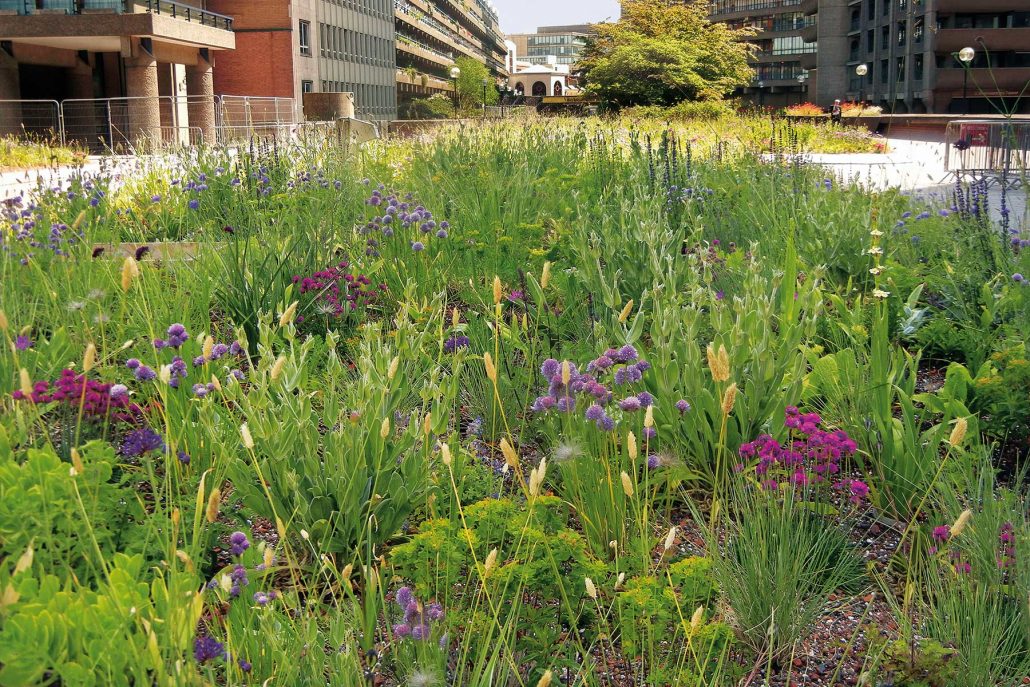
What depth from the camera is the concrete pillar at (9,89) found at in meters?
27.2

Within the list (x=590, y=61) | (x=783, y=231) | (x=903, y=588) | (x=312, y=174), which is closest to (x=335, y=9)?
(x=590, y=61)

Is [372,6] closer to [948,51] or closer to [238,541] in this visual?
[948,51]

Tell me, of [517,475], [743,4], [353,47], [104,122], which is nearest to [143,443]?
[517,475]

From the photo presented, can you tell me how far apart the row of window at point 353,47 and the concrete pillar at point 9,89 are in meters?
21.9

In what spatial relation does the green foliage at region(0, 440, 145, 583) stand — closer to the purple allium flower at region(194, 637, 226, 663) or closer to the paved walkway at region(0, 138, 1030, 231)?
the purple allium flower at region(194, 637, 226, 663)

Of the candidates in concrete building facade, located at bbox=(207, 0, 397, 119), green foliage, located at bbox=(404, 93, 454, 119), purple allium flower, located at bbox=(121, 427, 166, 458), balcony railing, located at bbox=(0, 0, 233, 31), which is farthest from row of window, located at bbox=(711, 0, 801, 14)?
purple allium flower, located at bbox=(121, 427, 166, 458)

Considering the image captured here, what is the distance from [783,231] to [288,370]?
3.74 metres

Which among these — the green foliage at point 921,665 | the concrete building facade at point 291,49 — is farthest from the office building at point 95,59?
the green foliage at point 921,665

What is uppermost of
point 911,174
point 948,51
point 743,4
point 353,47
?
point 743,4

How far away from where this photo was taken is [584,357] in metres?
3.84

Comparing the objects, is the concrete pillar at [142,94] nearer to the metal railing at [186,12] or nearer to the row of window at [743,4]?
the metal railing at [186,12]

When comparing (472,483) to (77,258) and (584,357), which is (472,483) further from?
(77,258)

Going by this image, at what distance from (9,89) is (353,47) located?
104ft

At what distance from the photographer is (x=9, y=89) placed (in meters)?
29.6
